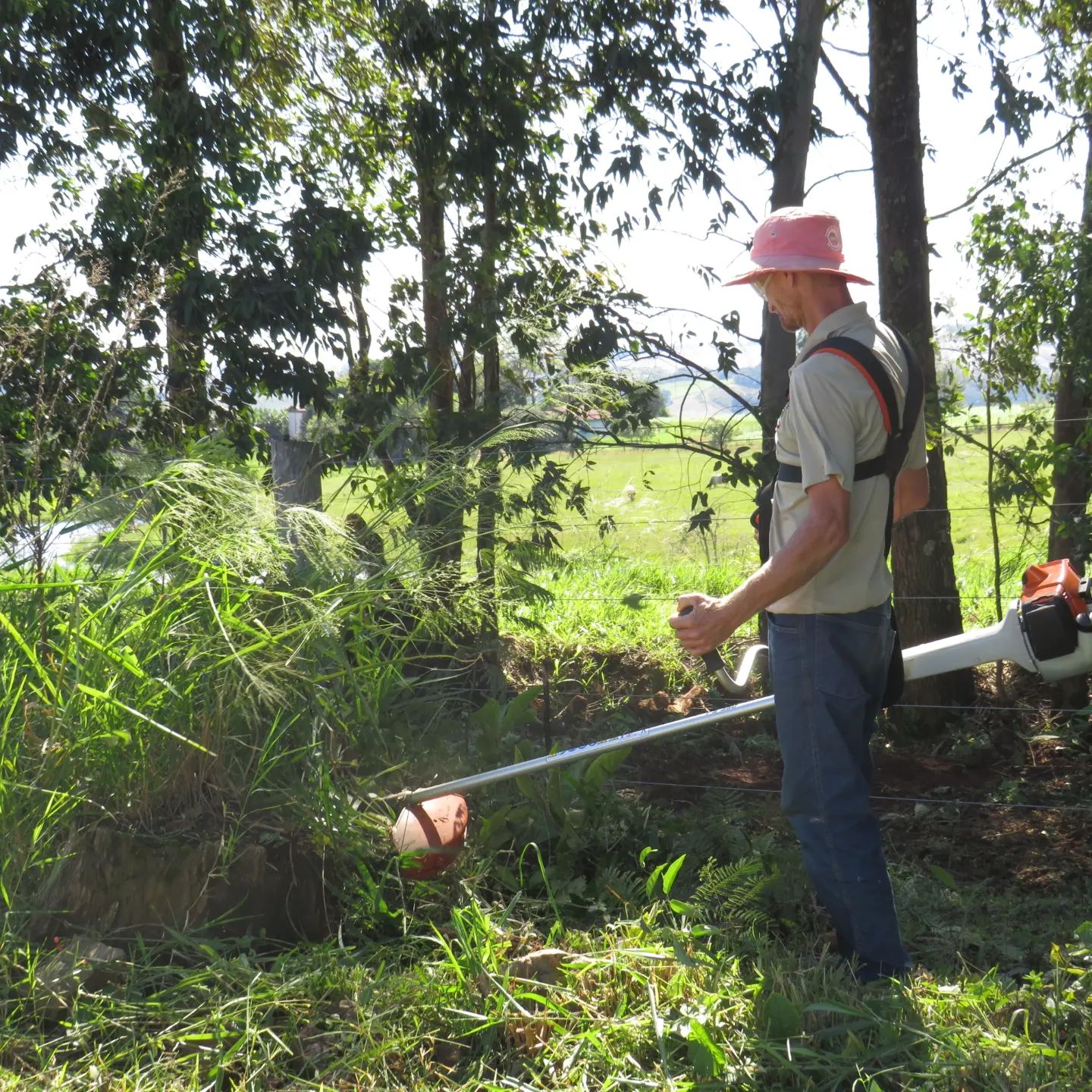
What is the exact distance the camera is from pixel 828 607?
260cm

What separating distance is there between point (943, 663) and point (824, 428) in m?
0.69

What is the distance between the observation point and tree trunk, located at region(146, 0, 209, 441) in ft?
15.5

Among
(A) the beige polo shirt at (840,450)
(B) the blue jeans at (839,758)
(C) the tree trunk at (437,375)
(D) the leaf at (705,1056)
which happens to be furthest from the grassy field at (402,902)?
(A) the beige polo shirt at (840,450)

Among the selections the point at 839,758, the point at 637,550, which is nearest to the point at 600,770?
the point at 839,758

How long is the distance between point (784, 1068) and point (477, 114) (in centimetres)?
407

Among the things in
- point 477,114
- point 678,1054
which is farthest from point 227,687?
point 477,114

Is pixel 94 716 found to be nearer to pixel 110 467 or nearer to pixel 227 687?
pixel 227 687

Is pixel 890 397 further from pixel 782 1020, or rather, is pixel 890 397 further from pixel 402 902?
pixel 402 902

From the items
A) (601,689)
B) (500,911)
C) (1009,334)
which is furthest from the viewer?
(601,689)

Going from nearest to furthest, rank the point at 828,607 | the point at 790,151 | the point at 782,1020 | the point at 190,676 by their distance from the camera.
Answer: the point at 782,1020 → the point at 828,607 → the point at 190,676 → the point at 790,151

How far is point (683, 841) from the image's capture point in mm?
3580

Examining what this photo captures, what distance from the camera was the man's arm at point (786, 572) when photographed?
97.4 inches

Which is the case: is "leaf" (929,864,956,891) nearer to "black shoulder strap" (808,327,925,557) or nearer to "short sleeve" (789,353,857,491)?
"black shoulder strap" (808,327,925,557)

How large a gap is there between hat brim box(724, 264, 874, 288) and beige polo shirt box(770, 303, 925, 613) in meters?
0.07
